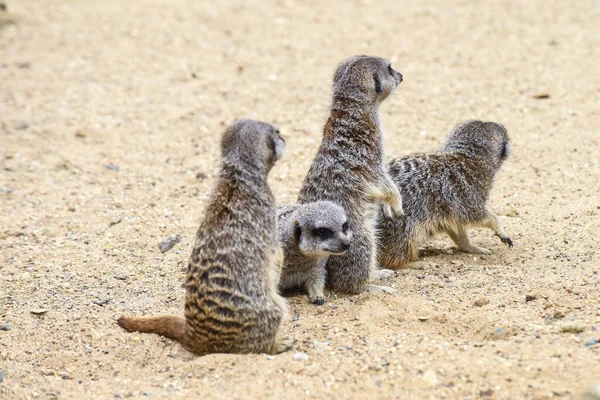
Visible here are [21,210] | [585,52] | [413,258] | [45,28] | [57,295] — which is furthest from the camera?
[45,28]

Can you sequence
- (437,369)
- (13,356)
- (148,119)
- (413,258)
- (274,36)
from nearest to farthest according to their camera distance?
(437,369), (13,356), (413,258), (148,119), (274,36)

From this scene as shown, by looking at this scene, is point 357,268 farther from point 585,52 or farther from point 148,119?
point 585,52

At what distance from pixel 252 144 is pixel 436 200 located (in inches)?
65.0

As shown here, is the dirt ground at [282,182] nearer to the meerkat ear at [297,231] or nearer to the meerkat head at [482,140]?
the meerkat ear at [297,231]

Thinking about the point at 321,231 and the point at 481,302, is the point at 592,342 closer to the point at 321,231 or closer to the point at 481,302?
the point at 481,302

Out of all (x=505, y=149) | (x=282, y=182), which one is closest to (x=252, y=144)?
(x=505, y=149)

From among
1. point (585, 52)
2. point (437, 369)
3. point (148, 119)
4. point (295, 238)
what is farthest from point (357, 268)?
point (585, 52)

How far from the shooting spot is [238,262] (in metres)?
3.72

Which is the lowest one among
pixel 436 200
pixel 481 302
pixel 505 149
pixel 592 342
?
pixel 481 302

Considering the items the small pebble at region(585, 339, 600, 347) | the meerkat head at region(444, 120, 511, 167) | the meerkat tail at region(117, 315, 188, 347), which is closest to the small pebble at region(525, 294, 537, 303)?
the small pebble at region(585, 339, 600, 347)

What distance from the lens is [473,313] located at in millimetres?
4125

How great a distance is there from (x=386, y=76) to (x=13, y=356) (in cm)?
273

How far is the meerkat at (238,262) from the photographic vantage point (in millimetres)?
3680

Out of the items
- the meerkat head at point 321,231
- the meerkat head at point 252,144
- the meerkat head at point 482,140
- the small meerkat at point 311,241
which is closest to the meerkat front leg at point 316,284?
the small meerkat at point 311,241
